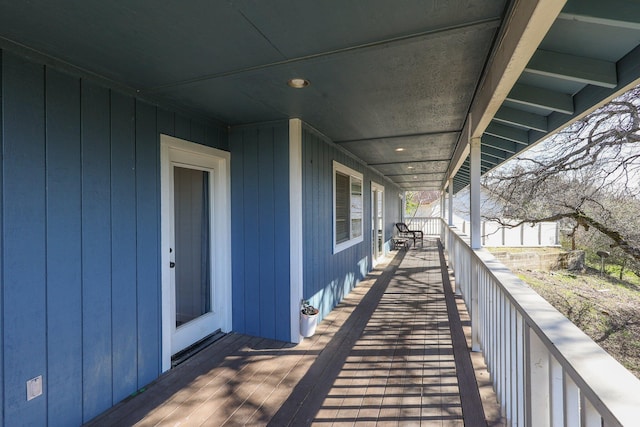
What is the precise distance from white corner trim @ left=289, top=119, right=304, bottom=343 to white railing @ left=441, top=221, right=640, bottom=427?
1777mm

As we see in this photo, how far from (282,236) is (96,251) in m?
1.63

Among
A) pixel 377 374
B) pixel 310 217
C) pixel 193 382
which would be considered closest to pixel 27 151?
pixel 193 382

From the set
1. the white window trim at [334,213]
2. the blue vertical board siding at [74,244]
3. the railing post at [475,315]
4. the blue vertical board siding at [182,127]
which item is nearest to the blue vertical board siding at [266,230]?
the blue vertical board siding at [182,127]

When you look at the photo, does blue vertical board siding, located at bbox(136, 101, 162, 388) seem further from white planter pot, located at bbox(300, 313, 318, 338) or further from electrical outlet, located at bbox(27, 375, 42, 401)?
white planter pot, located at bbox(300, 313, 318, 338)

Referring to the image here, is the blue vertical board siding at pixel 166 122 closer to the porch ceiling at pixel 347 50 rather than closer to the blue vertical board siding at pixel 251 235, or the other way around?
the porch ceiling at pixel 347 50

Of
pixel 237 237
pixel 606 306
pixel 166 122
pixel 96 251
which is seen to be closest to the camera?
pixel 96 251

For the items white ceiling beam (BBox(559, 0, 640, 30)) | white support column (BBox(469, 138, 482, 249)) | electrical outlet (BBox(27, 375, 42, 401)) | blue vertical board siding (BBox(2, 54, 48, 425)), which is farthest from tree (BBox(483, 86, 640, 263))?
electrical outlet (BBox(27, 375, 42, 401))

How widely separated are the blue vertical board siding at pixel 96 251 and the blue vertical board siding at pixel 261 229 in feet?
4.57

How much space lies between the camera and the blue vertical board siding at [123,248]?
2248 millimetres

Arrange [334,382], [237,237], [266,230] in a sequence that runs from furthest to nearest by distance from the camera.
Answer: [237,237]
[266,230]
[334,382]

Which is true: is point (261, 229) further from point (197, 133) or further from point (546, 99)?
point (546, 99)

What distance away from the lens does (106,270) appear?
7.18ft

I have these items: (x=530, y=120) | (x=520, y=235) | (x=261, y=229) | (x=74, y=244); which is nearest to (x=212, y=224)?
(x=261, y=229)

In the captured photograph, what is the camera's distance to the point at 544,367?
1409 millimetres
